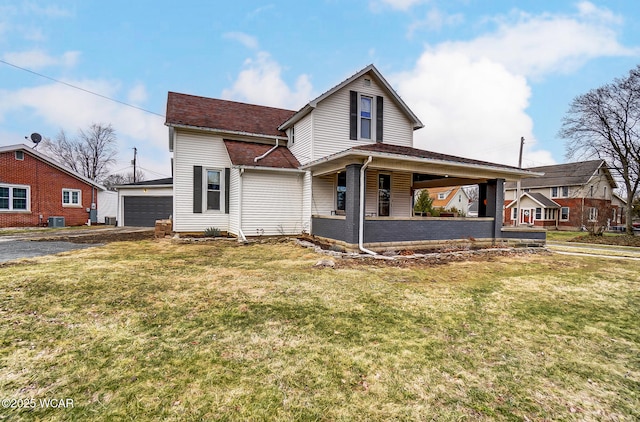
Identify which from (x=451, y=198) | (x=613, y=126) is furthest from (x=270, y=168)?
(x=451, y=198)

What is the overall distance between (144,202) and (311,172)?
13.8 m

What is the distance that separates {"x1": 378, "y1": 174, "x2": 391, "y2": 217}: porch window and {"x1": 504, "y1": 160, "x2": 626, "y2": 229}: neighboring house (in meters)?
24.8

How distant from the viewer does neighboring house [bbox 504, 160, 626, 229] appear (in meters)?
30.8

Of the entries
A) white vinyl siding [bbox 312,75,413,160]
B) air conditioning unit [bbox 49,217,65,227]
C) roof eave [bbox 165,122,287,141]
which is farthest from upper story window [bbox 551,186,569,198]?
air conditioning unit [bbox 49,217,65,227]

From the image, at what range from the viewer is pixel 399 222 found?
31.3 ft

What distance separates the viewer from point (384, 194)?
1285cm

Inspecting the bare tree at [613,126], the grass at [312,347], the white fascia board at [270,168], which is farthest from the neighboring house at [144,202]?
the bare tree at [613,126]

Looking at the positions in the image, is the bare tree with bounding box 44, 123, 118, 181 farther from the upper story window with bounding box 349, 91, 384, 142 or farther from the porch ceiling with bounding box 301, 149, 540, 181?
the upper story window with bounding box 349, 91, 384, 142

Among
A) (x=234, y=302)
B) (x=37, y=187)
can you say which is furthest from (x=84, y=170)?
(x=234, y=302)

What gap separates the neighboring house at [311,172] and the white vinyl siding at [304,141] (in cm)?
4

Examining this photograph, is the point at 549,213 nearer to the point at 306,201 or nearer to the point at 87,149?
the point at 306,201

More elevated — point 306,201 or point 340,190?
point 340,190

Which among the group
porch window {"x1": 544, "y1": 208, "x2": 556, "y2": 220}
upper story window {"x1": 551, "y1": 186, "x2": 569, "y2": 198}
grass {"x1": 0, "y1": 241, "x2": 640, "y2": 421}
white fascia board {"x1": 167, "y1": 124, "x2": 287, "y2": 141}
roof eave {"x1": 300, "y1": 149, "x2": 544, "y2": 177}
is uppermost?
white fascia board {"x1": 167, "y1": 124, "x2": 287, "y2": 141}

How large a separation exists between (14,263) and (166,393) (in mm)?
7194
